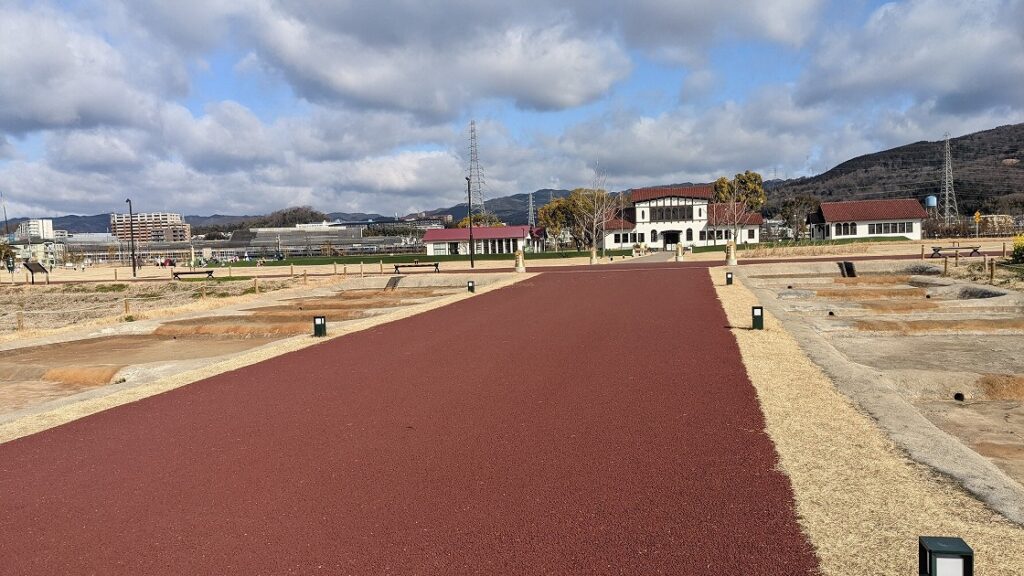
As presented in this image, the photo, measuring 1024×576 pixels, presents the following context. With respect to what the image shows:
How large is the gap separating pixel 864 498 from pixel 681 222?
251ft

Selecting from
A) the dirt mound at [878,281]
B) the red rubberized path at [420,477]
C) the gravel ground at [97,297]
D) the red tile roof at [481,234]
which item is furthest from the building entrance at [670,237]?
the red rubberized path at [420,477]

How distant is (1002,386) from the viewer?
30.2ft

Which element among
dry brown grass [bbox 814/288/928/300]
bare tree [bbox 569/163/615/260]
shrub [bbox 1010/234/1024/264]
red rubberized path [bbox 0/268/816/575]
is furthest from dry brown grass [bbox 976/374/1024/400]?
bare tree [bbox 569/163/615/260]

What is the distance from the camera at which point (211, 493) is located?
5383mm

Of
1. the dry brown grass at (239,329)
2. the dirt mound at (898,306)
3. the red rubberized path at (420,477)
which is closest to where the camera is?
the red rubberized path at (420,477)

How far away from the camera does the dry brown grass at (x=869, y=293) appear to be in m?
21.7

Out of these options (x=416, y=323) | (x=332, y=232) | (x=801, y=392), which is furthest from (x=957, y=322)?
(x=332, y=232)

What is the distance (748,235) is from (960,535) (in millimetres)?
78476

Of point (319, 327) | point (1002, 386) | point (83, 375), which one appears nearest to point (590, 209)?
point (319, 327)

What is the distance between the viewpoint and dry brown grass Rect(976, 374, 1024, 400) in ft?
29.6

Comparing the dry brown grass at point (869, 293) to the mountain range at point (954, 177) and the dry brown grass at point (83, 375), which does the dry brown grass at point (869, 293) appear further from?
the mountain range at point (954, 177)

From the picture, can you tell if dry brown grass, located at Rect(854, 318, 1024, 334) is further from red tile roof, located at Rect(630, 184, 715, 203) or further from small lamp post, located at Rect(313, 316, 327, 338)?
red tile roof, located at Rect(630, 184, 715, 203)

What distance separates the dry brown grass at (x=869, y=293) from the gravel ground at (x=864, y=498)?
15778 mm

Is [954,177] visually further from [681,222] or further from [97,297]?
[97,297]
